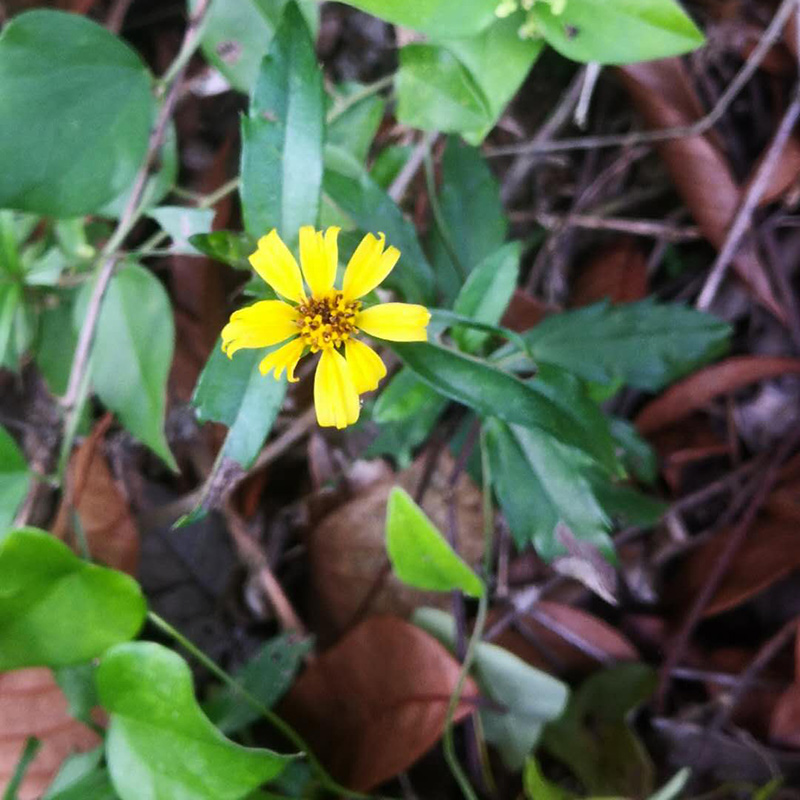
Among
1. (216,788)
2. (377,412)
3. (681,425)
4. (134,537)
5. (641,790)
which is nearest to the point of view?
(216,788)

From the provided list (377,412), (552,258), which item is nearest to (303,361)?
(377,412)

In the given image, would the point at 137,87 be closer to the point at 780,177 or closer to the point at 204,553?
the point at 204,553

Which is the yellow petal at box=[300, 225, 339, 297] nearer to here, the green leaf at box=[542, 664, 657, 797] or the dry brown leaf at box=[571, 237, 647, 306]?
the dry brown leaf at box=[571, 237, 647, 306]

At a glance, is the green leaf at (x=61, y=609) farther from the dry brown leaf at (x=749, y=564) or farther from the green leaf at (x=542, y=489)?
the dry brown leaf at (x=749, y=564)

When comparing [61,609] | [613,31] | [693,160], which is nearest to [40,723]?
[61,609]

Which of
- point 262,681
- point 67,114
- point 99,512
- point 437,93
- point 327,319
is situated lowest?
point 262,681

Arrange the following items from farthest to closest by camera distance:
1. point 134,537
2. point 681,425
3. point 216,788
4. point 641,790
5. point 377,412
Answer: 1. point 681,425
2. point 134,537
3. point 641,790
4. point 377,412
5. point 216,788

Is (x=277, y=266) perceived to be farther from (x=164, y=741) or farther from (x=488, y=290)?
(x=164, y=741)
